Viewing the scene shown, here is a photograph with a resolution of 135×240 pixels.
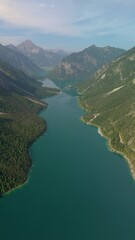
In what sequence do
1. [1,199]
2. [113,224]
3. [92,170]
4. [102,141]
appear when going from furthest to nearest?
[102,141] < [92,170] < [1,199] < [113,224]

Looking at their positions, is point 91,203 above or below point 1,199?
above

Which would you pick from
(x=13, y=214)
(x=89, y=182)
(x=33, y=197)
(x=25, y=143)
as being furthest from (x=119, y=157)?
(x=13, y=214)

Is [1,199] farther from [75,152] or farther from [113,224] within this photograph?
[75,152]

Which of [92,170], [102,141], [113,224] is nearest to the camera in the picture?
[113,224]

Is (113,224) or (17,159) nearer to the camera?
(113,224)

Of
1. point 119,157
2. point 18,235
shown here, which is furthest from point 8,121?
point 18,235

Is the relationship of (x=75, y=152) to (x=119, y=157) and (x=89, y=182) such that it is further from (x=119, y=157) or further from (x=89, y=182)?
(x=89, y=182)
